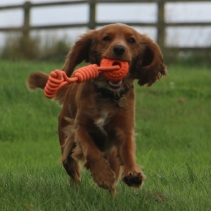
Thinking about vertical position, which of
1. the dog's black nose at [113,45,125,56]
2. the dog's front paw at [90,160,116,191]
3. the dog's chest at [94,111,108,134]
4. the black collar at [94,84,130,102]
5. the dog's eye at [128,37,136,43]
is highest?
the dog's eye at [128,37,136,43]

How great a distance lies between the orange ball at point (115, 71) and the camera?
15.1 feet

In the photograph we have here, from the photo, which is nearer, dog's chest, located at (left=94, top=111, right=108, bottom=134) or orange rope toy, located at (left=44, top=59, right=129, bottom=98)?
orange rope toy, located at (left=44, top=59, right=129, bottom=98)

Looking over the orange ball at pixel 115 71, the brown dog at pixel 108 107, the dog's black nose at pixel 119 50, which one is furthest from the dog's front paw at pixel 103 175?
the dog's black nose at pixel 119 50

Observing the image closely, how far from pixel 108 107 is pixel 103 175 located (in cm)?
59

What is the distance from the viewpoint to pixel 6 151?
777cm

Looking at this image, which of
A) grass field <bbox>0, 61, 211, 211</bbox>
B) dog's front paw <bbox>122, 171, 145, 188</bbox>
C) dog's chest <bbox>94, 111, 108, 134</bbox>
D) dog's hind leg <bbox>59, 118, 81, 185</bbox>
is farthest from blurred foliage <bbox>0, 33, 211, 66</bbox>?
dog's front paw <bbox>122, 171, 145, 188</bbox>

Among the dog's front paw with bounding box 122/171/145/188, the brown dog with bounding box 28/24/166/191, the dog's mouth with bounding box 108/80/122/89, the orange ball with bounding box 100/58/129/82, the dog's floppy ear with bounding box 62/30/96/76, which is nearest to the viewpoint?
the dog's front paw with bounding box 122/171/145/188

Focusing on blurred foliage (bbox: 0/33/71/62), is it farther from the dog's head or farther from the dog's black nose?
the dog's black nose

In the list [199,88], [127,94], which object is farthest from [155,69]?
[199,88]

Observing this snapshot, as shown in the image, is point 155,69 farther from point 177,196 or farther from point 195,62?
point 195,62

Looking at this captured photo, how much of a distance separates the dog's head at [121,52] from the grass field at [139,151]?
819mm

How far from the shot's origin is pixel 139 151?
8.23m

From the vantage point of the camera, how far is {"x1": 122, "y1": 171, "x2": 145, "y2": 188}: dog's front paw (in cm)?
426

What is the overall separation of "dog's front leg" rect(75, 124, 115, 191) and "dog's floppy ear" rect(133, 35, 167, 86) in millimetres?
650
